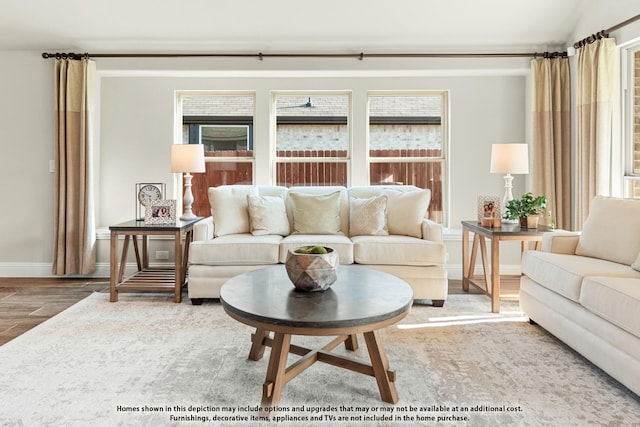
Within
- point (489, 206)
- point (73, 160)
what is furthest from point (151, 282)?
point (489, 206)

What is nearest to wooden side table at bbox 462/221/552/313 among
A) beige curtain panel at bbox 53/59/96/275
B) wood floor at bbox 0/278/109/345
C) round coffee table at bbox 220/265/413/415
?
round coffee table at bbox 220/265/413/415

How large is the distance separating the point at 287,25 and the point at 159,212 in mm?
2082

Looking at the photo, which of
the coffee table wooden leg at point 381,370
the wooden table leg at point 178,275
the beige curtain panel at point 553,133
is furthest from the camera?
the beige curtain panel at point 553,133

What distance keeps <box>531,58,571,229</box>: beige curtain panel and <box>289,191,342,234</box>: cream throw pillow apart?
6.47 ft

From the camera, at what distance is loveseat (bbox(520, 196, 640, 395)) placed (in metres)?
1.92

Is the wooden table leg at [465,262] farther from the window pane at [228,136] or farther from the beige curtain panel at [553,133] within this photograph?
the window pane at [228,136]

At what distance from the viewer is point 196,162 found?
3926 millimetres

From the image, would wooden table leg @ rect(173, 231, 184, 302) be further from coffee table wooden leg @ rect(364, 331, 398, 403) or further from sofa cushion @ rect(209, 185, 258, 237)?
coffee table wooden leg @ rect(364, 331, 398, 403)

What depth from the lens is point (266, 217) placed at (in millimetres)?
3732

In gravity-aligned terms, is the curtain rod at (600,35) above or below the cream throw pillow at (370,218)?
above

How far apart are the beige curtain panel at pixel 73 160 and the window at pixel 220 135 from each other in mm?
943

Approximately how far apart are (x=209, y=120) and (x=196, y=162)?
869mm

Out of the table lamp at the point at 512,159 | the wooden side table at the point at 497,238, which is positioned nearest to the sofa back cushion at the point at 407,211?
the wooden side table at the point at 497,238

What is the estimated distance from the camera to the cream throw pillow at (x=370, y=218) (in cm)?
370
